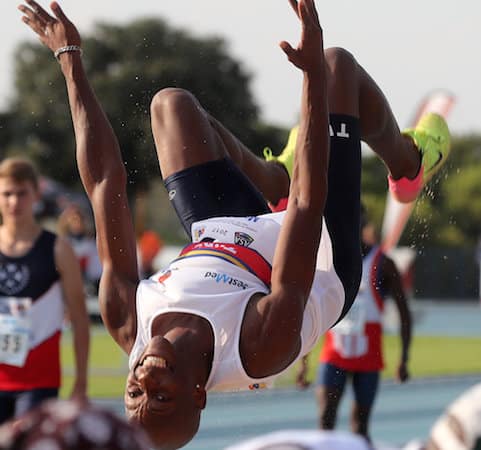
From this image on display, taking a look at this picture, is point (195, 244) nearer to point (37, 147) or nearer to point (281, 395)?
point (281, 395)

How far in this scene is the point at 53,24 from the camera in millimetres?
4414

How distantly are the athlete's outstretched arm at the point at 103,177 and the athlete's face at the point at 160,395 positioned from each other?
389 millimetres

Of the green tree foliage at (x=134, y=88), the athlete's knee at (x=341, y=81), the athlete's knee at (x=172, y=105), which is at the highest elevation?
the athlete's knee at (x=341, y=81)

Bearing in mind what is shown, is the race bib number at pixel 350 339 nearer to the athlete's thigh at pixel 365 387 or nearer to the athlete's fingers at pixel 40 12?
the athlete's thigh at pixel 365 387

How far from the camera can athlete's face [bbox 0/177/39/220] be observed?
19.9 ft

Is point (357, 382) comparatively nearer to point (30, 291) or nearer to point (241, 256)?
point (30, 291)

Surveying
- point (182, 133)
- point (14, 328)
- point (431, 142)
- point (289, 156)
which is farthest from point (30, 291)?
point (431, 142)

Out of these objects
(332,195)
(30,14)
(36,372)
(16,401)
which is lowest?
(16,401)

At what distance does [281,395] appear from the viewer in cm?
Answer: 1195

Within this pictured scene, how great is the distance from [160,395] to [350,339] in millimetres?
4914

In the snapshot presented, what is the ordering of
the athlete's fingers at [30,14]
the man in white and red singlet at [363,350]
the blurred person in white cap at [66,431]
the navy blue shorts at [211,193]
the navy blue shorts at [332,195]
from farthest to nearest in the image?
the man in white and red singlet at [363,350] < the navy blue shorts at [211,193] < the athlete's fingers at [30,14] < the navy blue shorts at [332,195] < the blurred person in white cap at [66,431]

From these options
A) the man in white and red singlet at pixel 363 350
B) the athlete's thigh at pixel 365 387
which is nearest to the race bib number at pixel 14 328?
the man in white and red singlet at pixel 363 350

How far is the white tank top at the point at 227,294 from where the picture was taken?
372 centimetres

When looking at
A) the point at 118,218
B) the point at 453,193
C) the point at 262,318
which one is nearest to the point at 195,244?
the point at 118,218
